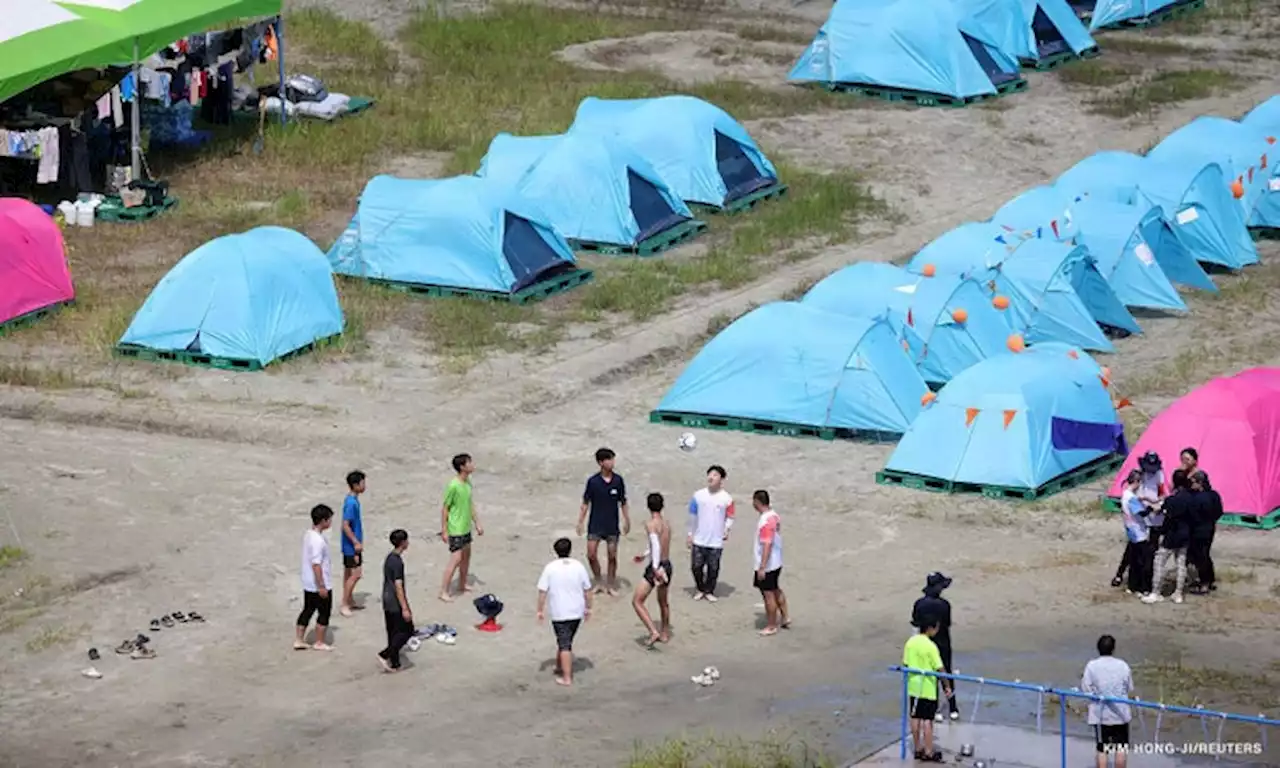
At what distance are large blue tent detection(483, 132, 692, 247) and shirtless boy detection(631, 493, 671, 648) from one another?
45.9 ft

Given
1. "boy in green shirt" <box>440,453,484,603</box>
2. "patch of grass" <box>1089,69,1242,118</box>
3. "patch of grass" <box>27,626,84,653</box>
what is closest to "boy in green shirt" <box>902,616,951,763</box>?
"boy in green shirt" <box>440,453,484,603</box>

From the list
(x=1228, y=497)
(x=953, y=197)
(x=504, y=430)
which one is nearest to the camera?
(x=1228, y=497)

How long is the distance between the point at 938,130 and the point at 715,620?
21731 millimetres

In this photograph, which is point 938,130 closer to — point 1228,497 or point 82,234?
point 82,234

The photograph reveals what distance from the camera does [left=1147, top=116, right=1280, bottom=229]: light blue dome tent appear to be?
123ft

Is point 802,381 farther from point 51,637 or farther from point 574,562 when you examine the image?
point 51,637

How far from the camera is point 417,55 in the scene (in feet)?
158

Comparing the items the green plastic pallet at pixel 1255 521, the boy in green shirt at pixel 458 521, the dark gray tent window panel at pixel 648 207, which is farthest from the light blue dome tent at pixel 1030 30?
the boy in green shirt at pixel 458 521

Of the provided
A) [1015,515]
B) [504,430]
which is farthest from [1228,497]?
[504,430]

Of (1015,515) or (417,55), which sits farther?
(417,55)

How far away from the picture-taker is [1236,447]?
25.6 m

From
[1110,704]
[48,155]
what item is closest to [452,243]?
[48,155]

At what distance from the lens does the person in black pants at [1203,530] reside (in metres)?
23.3

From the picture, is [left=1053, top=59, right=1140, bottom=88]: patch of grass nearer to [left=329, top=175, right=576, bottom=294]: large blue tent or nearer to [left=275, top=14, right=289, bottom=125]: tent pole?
[left=275, top=14, right=289, bottom=125]: tent pole
